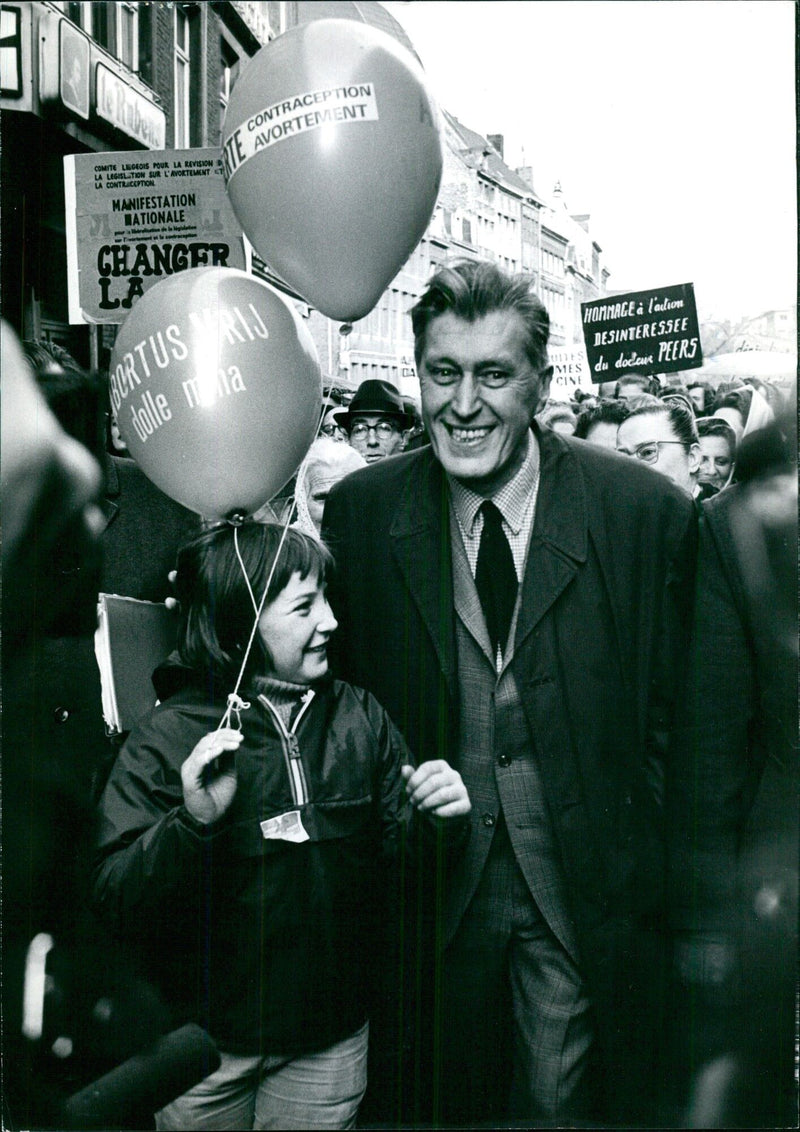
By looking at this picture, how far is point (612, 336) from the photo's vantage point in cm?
266

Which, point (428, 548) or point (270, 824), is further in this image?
point (428, 548)

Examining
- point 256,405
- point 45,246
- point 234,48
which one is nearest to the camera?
point 256,405

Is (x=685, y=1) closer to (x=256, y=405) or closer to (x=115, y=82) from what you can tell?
(x=256, y=405)

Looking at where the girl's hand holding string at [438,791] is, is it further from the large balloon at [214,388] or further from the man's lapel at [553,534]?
the large balloon at [214,388]

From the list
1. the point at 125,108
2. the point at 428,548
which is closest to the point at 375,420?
the point at 428,548

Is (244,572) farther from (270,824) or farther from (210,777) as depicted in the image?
(270,824)

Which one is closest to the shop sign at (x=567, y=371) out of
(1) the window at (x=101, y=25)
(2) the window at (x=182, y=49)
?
(2) the window at (x=182, y=49)

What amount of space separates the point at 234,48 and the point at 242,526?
2317 mm

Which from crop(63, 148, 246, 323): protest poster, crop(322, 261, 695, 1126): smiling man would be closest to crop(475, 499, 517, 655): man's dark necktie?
crop(322, 261, 695, 1126): smiling man

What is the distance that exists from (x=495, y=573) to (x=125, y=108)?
9.50ft

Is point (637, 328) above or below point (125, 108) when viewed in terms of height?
below

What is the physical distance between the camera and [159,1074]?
165 cm

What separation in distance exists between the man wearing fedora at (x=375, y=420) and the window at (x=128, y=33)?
196 centimetres

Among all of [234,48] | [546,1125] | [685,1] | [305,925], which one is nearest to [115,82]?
[234,48]
